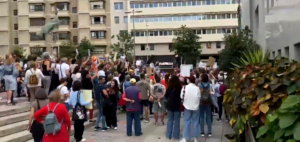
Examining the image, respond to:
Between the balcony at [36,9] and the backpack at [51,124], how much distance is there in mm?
65125

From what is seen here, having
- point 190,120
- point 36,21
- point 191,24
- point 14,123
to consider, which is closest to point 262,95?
point 190,120

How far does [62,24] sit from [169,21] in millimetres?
18923

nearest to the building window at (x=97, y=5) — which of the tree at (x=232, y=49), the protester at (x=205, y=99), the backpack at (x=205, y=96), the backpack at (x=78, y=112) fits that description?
the tree at (x=232, y=49)

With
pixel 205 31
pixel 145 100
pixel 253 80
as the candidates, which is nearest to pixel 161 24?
pixel 205 31

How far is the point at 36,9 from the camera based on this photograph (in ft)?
227

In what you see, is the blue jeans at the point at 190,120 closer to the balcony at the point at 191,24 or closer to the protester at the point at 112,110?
the protester at the point at 112,110

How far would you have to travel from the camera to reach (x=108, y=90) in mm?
13633

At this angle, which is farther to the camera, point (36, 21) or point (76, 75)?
point (36, 21)

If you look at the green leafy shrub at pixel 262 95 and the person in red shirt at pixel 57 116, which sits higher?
the green leafy shrub at pixel 262 95

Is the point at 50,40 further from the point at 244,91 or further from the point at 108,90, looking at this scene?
the point at 244,91

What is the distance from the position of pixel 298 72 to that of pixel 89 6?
66.1m

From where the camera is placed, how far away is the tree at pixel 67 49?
57981 mm

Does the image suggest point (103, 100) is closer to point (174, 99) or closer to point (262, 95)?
point (174, 99)

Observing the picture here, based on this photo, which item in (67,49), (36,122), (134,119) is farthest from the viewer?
(67,49)
